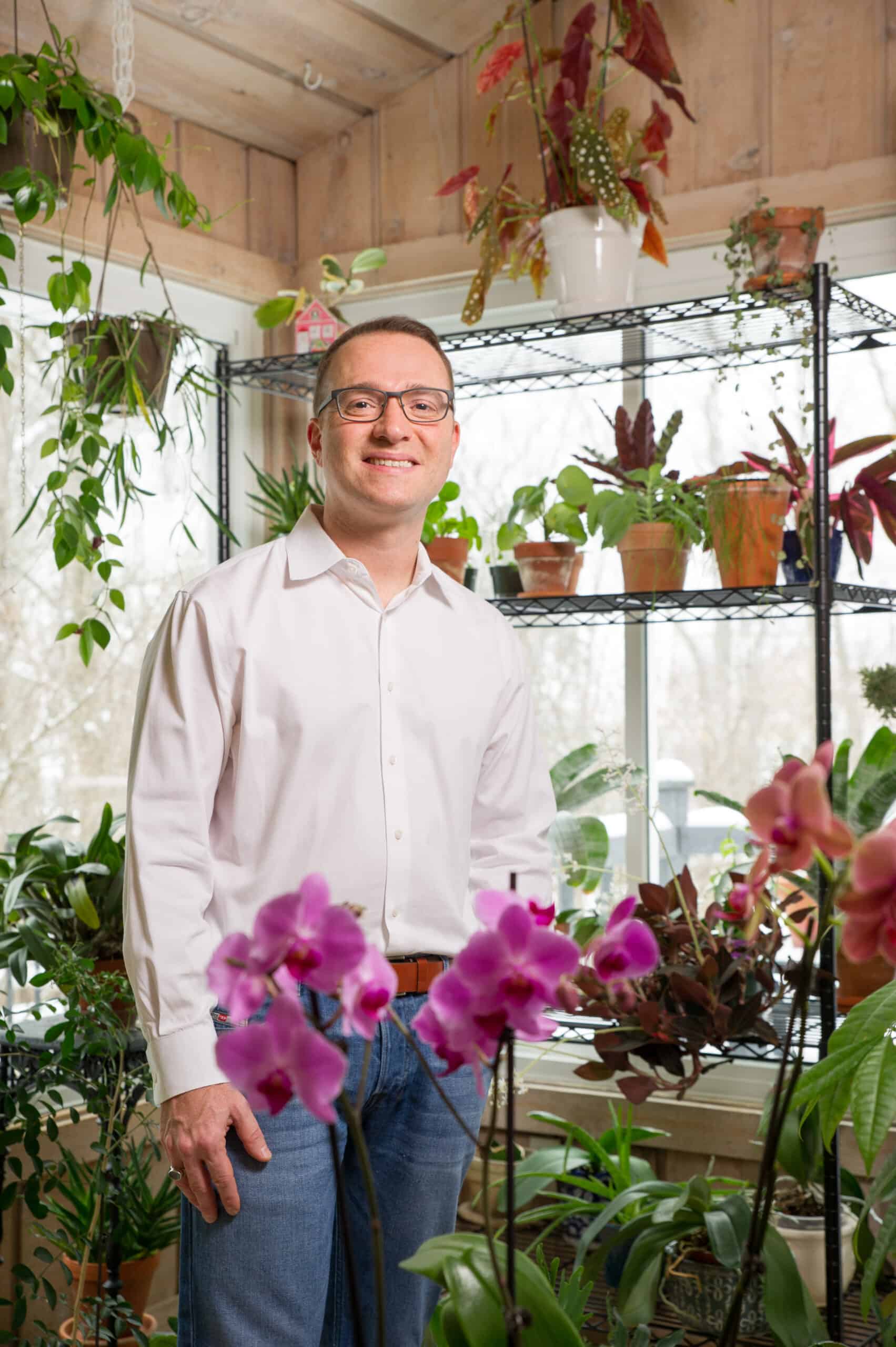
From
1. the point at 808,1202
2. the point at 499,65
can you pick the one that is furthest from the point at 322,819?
the point at 499,65

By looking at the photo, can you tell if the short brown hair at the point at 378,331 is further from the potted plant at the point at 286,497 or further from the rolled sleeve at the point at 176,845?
the potted plant at the point at 286,497

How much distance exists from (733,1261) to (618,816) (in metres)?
1.06

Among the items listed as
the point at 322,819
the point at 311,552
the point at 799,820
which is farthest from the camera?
the point at 311,552

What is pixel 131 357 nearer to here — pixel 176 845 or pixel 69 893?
pixel 69 893

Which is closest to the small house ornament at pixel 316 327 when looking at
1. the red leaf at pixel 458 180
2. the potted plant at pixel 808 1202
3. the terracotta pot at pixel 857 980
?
the red leaf at pixel 458 180

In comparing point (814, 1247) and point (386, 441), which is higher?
point (386, 441)

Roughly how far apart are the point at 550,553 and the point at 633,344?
0.47 m

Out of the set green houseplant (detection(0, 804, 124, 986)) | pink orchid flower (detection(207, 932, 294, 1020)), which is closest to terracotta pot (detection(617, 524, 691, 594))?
green houseplant (detection(0, 804, 124, 986))

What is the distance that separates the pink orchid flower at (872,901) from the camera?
20.6 inches

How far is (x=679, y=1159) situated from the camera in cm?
255

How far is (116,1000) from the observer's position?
217cm

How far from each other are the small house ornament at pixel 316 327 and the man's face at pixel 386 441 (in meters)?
1.21

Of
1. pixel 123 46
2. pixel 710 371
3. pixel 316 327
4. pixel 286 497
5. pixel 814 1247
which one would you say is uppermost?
pixel 123 46

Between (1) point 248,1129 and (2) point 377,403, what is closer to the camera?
(1) point 248,1129
